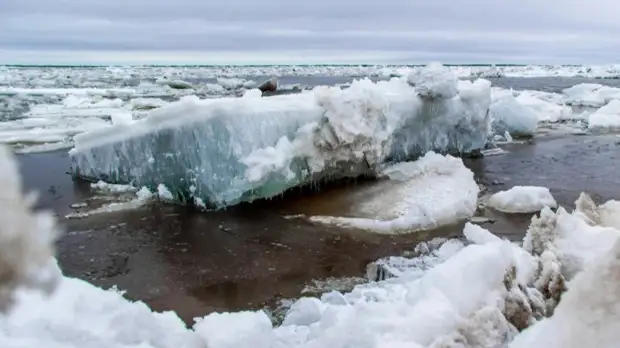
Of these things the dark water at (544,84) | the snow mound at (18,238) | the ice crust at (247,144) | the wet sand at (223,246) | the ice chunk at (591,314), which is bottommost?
the dark water at (544,84)

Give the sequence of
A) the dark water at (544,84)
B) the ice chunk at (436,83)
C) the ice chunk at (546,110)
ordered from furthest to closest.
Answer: the dark water at (544,84), the ice chunk at (546,110), the ice chunk at (436,83)

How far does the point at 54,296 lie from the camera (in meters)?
2.83

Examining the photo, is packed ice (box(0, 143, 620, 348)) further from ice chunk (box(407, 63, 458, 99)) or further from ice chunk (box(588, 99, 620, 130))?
ice chunk (box(588, 99, 620, 130))

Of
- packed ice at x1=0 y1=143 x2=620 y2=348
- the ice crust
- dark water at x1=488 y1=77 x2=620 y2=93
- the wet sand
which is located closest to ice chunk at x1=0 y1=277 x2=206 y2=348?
packed ice at x1=0 y1=143 x2=620 y2=348

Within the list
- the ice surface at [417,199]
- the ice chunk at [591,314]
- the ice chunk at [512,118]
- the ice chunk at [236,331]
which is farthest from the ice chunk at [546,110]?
the ice chunk at [591,314]

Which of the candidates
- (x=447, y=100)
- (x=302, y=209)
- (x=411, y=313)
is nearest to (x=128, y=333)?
(x=411, y=313)

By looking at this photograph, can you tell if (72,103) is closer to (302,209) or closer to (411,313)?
(302,209)

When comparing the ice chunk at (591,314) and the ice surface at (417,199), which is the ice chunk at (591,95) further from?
the ice chunk at (591,314)

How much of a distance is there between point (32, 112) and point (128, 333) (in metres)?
20.2

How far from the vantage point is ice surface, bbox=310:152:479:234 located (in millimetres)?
7668

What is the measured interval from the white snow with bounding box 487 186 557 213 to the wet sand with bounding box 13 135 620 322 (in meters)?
0.33

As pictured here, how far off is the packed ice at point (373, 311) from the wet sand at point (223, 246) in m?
1.95

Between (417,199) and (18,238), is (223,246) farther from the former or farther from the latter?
(18,238)

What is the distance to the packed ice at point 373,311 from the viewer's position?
7.16 ft
